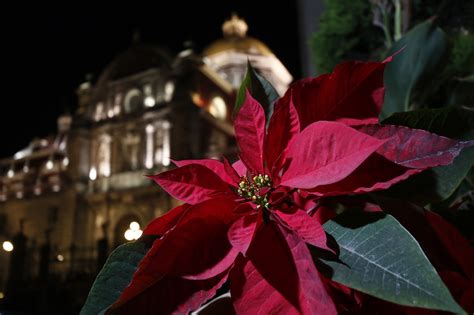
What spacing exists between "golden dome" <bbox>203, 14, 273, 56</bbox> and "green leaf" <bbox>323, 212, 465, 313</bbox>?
2661 cm

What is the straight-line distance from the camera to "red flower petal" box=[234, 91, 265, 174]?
59cm

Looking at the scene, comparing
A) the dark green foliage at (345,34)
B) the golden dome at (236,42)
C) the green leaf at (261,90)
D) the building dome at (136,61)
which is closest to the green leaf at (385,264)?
the green leaf at (261,90)

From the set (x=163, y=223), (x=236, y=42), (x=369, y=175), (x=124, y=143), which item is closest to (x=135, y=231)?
(x=163, y=223)

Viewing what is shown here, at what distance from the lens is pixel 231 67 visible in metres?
27.1

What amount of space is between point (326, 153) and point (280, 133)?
0.09m

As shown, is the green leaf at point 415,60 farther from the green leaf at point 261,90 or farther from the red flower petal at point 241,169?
the red flower petal at point 241,169

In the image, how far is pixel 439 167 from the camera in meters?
0.64

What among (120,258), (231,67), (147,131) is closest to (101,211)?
(147,131)

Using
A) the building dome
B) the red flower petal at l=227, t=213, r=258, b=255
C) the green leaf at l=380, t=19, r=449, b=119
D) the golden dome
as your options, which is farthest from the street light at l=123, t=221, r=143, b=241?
the golden dome

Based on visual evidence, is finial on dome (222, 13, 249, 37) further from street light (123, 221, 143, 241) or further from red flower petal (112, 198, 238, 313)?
red flower petal (112, 198, 238, 313)

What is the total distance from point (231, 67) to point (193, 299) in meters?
27.0

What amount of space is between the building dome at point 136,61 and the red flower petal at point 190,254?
76.8 feet

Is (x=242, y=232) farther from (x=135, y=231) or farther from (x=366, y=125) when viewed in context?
(x=135, y=231)

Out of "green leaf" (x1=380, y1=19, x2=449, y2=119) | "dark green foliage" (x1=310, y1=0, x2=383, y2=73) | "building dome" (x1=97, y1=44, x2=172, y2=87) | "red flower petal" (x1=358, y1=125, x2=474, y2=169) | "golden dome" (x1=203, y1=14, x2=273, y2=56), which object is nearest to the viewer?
"red flower petal" (x1=358, y1=125, x2=474, y2=169)
